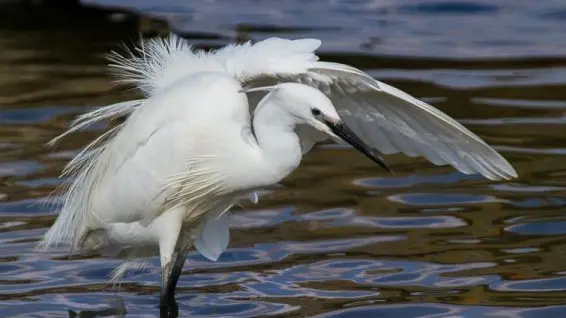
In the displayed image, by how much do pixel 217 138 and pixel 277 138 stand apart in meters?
0.51

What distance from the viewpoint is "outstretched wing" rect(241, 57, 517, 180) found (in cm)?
610

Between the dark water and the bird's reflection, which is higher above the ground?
the dark water

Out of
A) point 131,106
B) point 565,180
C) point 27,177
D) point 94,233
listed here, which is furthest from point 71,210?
point 565,180

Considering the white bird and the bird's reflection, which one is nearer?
the white bird

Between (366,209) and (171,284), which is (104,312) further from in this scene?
(366,209)

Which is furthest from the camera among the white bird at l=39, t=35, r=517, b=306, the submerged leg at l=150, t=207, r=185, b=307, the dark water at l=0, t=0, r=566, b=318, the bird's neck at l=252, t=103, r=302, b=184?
the dark water at l=0, t=0, r=566, b=318

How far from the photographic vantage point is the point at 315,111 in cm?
548

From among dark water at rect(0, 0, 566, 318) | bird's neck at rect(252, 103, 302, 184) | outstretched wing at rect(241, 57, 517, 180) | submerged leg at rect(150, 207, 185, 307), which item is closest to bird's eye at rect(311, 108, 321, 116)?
bird's neck at rect(252, 103, 302, 184)

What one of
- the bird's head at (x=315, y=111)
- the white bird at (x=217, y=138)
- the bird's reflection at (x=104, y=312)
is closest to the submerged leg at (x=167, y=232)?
the white bird at (x=217, y=138)

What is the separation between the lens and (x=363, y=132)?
6.56 m

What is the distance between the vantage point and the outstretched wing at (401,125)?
A: 20.0 feet

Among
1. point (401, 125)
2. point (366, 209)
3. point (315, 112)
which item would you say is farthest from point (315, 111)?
point (366, 209)

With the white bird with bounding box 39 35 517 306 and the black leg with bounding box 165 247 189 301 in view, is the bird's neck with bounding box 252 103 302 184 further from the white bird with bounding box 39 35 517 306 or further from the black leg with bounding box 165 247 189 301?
the black leg with bounding box 165 247 189 301

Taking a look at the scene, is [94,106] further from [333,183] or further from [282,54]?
[282,54]
